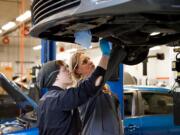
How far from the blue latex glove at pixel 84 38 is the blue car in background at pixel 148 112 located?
3.08m

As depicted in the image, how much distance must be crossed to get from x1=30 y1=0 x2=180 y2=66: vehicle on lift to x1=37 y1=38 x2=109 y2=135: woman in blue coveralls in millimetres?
248

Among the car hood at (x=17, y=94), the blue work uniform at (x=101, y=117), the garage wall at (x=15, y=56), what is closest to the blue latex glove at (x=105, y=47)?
the blue work uniform at (x=101, y=117)

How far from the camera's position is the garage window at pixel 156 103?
222 inches

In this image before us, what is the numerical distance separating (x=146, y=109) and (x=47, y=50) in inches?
70.9

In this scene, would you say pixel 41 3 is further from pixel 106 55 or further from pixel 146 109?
pixel 146 109

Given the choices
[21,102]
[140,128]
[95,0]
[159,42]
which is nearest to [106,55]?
[159,42]

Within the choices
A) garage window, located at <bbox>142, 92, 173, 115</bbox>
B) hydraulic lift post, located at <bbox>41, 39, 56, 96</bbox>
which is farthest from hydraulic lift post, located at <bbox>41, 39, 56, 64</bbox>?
garage window, located at <bbox>142, 92, 173, 115</bbox>

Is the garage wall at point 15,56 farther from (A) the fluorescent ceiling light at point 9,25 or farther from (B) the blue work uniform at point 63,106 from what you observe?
(B) the blue work uniform at point 63,106

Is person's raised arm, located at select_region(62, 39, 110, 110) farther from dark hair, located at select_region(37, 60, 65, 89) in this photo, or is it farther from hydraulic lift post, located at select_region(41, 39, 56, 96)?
hydraulic lift post, located at select_region(41, 39, 56, 96)

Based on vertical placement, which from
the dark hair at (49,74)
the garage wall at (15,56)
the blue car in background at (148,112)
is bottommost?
the blue car in background at (148,112)

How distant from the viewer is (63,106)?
9.61 feet

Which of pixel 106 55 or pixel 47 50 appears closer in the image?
pixel 106 55

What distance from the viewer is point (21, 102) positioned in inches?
193

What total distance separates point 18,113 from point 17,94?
2.35ft
